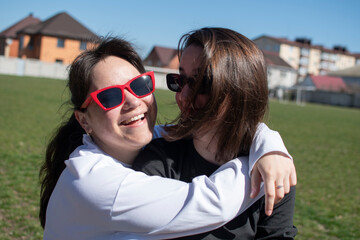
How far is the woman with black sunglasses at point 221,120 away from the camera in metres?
1.60

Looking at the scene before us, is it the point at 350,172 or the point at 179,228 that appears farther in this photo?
the point at 350,172

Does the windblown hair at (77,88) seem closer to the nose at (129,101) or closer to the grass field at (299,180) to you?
the nose at (129,101)

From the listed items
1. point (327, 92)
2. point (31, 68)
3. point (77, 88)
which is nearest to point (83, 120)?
point (77, 88)

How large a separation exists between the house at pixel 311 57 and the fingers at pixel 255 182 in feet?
320

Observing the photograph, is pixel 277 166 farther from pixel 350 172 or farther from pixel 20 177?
pixel 350 172

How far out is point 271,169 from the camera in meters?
1.46

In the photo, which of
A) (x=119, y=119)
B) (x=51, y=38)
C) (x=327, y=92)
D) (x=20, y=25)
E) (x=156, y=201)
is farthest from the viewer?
(x=20, y=25)

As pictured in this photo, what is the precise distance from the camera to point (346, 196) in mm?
7602

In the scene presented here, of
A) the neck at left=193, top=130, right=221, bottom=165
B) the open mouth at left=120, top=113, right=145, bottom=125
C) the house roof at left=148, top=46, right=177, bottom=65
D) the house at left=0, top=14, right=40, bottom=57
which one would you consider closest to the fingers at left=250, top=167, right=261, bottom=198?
the neck at left=193, top=130, right=221, bottom=165

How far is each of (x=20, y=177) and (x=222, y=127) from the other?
587 cm

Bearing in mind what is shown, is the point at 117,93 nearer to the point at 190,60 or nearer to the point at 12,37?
the point at 190,60

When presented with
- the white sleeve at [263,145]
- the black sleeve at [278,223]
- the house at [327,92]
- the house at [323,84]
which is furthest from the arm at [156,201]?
the house at [323,84]

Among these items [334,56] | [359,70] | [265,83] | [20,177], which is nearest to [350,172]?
[20,177]

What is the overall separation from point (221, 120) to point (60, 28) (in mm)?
62579
